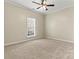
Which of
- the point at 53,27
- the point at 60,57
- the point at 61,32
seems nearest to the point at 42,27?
the point at 53,27

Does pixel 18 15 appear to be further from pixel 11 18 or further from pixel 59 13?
pixel 59 13

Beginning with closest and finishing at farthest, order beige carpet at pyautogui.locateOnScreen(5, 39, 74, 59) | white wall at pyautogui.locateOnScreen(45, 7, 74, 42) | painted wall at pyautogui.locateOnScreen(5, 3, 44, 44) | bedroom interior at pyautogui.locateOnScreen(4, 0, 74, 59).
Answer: beige carpet at pyautogui.locateOnScreen(5, 39, 74, 59) < bedroom interior at pyautogui.locateOnScreen(4, 0, 74, 59) < painted wall at pyautogui.locateOnScreen(5, 3, 44, 44) < white wall at pyautogui.locateOnScreen(45, 7, 74, 42)

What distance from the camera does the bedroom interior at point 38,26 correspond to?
15.5 ft

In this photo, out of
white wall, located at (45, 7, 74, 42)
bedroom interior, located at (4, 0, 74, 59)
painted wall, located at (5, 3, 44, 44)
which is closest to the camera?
bedroom interior, located at (4, 0, 74, 59)

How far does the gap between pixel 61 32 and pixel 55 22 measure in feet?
3.45

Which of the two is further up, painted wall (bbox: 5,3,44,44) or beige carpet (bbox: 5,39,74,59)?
painted wall (bbox: 5,3,44,44)

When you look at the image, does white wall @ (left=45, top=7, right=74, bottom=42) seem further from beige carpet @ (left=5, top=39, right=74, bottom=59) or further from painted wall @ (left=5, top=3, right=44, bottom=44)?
beige carpet @ (left=5, top=39, right=74, bottom=59)

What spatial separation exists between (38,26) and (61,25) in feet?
6.42

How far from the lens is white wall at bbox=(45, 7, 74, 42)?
21.9 feet

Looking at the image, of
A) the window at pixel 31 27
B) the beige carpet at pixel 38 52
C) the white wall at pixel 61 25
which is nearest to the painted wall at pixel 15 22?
the window at pixel 31 27

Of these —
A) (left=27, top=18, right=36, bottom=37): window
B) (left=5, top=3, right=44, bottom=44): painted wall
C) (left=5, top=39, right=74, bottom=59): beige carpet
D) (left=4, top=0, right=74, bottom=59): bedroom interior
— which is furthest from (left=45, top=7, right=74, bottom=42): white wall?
(left=5, top=39, right=74, bottom=59): beige carpet

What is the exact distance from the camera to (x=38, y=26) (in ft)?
26.7

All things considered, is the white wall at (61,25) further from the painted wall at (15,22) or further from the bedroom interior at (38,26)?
the painted wall at (15,22)

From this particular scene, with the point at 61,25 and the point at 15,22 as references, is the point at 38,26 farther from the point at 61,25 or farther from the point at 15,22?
the point at 15,22
